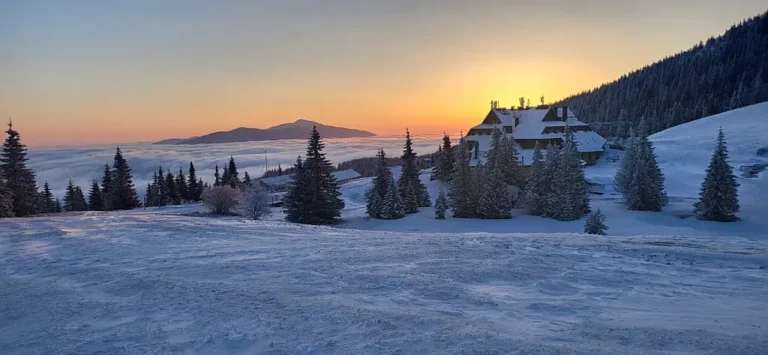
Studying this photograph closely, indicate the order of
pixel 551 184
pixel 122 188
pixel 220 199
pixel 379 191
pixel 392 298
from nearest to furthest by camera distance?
pixel 392 298
pixel 551 184
pixel 379 191
pixel 220 199
pixel 122 188

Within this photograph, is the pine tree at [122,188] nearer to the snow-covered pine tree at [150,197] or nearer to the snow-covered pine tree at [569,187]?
the snow-covered pine tree at [150,197]

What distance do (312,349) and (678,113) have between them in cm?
11880

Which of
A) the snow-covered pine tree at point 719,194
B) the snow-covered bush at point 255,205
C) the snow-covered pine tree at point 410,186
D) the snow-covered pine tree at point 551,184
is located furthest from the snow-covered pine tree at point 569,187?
the snow-covered bush at point 255,205

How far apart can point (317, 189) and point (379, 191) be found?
544cm

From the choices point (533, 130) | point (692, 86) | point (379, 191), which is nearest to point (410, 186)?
point (379, 191)

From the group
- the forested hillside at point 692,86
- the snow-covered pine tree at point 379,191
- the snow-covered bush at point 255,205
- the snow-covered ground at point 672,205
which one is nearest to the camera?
the snow-covered ground at point 672,205

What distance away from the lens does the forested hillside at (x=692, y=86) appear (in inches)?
3802

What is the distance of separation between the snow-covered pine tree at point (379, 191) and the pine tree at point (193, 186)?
42906 mm

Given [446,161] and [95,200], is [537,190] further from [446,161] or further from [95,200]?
[95,200]

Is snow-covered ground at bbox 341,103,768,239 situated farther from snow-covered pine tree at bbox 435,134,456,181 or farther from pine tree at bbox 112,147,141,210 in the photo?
pine tree at bbox 112,147,141,210

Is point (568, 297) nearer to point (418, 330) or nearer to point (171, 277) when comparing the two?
point (418, 330)

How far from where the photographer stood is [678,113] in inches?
3848

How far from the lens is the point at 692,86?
109m

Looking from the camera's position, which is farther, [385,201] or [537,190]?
[537,190]
